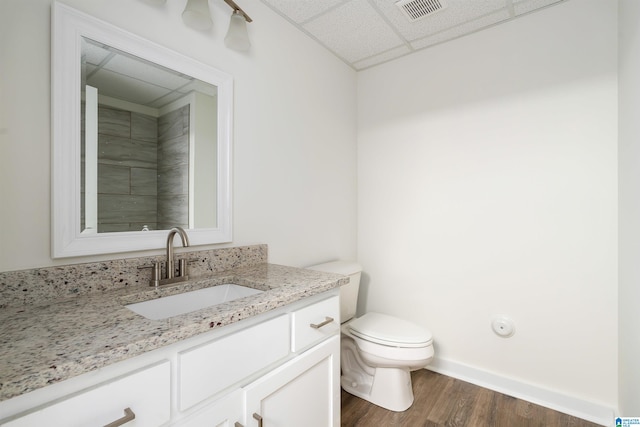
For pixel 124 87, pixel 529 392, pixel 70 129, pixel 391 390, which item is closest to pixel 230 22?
pixel 124 87

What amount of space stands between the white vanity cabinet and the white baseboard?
1122mm

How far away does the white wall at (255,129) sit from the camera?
2.93ft

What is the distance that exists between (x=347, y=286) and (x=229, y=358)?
1.21 meters

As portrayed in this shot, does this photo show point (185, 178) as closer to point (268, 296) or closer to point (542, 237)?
point (268, 296)

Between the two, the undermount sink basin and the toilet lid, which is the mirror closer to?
the undermount sink basin

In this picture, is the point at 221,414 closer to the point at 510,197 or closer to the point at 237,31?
the point at 237,31

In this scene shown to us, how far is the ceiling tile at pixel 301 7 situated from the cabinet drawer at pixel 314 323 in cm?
161

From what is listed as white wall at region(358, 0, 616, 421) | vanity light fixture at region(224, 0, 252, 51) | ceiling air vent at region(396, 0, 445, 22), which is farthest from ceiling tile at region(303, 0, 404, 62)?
vanity light fixture at region(224, 0, 252, 51)

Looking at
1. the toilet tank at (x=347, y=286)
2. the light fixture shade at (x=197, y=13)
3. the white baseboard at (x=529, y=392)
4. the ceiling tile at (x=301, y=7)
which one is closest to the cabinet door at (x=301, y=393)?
the toilet tank at (x=347, y=286)

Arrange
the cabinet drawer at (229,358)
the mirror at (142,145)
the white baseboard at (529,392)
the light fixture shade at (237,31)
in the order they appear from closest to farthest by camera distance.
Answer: the cabinet drawer at (229,358) < the mirror at (142,145) < the light fixture shade at (237,31) < the white baseboard at (529,392)

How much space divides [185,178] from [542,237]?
1985 mm

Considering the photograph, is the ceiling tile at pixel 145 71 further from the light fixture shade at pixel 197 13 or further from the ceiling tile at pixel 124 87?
the light fixture shade at pixel 197 13

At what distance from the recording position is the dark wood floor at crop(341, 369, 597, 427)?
5.10 feet

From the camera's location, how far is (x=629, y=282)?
4.16ft
